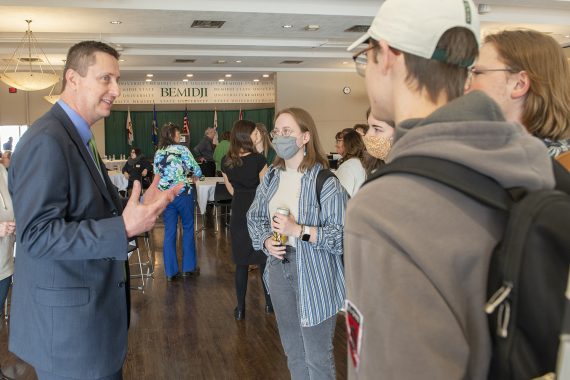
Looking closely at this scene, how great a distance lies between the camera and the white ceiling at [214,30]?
757 cm

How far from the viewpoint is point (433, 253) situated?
30.8 inches

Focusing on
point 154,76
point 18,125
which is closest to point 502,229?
point 154,76

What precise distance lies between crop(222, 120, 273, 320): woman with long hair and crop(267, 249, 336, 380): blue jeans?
177cm

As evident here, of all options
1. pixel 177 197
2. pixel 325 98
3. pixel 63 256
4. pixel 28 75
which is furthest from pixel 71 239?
pixel 325 98

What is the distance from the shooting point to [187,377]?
351 cm

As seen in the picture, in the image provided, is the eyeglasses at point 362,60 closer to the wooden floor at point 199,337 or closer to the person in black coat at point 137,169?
the wooden floor at point 199,337

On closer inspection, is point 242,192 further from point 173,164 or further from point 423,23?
point 423,23

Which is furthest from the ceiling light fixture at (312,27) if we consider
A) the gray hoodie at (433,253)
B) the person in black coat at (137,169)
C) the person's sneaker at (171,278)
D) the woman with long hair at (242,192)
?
the gray hoodie at (433,253)

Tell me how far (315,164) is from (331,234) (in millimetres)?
397

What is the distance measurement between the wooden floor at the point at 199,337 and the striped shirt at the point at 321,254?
4.06 feet

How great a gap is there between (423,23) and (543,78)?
0.84 m

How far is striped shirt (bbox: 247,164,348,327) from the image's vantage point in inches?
94.7

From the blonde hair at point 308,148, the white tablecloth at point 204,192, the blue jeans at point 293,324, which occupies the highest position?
the blonde hair at point 308,148

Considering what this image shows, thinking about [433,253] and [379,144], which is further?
[379,144]
